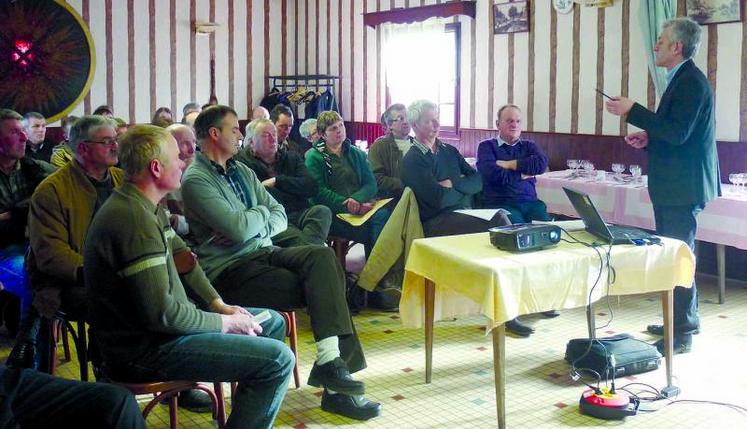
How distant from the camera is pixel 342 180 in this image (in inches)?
206

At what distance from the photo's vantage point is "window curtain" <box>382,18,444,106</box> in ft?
28.3

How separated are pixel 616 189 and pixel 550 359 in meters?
2.04

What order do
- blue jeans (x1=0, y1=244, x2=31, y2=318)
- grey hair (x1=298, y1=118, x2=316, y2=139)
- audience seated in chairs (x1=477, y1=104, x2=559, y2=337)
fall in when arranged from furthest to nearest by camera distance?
grey hair (x1=298, y1=118, x2=316, y2=139) < audience seated in chairs (x1=477, y1=104, x2=559, y2=337) < blue jeans (x1=0, y1=244, x2=31, y2=318)

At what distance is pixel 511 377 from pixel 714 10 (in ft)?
11.9

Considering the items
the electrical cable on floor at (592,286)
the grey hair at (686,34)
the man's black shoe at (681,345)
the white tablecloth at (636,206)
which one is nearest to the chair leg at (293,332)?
the electrical cable on floor at (592,286)

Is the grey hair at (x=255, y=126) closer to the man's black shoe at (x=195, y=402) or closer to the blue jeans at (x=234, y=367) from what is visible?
the man's black shoe at (x=195, y=402)

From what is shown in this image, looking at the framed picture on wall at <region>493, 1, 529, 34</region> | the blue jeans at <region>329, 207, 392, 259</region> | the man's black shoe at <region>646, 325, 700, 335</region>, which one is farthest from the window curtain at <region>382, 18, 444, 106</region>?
the man's black shoe at <region>646, 325, 700, 335</region>

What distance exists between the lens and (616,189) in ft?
18.4

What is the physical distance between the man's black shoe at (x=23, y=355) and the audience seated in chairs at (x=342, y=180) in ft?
7.40

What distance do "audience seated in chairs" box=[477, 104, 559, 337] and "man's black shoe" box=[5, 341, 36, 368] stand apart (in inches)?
110

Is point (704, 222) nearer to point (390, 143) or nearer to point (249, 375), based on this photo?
point (390, 143)

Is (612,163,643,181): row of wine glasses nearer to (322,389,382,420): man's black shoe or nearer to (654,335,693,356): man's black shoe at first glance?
(654,335,693,356): man's black shoe

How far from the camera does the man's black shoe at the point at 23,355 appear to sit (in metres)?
3.12

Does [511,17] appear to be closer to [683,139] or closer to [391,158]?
[391,158]
